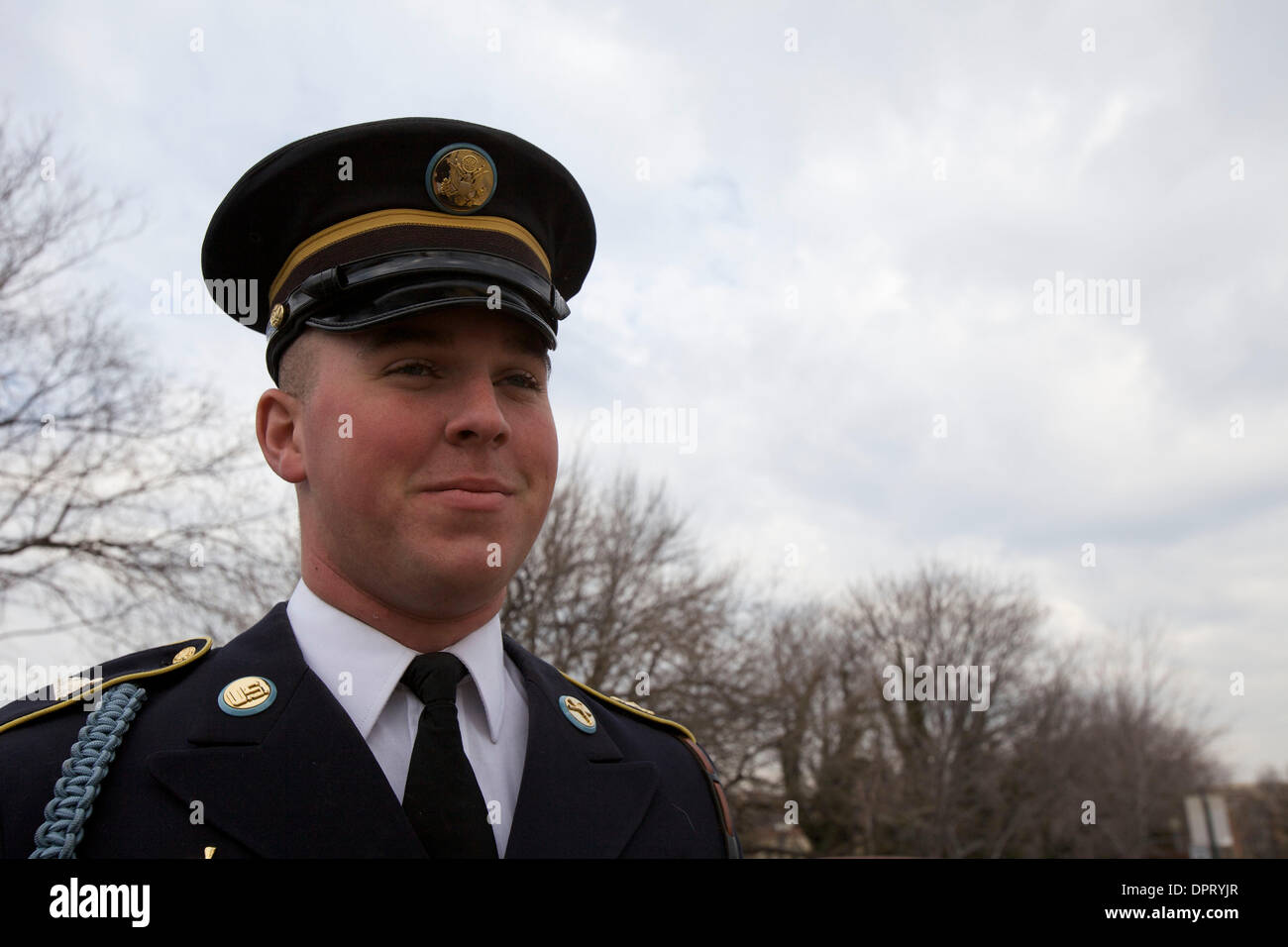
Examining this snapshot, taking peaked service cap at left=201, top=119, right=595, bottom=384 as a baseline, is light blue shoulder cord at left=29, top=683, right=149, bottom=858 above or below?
below

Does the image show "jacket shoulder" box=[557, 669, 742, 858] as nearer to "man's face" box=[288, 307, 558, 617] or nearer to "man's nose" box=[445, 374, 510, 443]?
"man's face" box=[288, 307, 558, 617]

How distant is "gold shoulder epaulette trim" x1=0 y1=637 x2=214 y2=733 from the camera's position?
1.87 m

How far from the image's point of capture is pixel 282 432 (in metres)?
2.02

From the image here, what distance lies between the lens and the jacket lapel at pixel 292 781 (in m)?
1.70

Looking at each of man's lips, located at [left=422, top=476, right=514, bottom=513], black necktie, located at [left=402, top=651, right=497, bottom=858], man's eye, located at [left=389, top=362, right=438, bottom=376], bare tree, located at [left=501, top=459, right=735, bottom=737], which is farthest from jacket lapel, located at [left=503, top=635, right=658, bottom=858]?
bare tree, located at [left=501, top=459, right=735, bottom=737]

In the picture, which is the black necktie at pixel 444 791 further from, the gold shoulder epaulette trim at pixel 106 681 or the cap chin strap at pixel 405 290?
the cap chin strap at pixel 405 290

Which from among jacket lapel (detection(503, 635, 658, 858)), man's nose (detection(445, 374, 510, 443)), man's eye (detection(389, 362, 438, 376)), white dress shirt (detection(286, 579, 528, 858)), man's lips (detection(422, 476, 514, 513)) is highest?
man's eye (detection(389, 362, 438, 376))

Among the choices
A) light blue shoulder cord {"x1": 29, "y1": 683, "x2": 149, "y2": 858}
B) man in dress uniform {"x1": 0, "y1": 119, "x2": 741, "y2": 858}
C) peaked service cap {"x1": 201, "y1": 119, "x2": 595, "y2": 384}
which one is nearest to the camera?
light blue shoulder cord {"x1": 29, "y1": 683, "x2": 149, "y2": 858}

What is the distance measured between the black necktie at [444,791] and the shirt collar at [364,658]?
3.6 inches

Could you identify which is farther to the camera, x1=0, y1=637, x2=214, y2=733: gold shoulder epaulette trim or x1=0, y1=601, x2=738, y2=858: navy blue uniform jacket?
x1=0, y1=637, x2=214, y2=733: gold shoulder epaulette trim

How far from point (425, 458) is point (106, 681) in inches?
32.6
